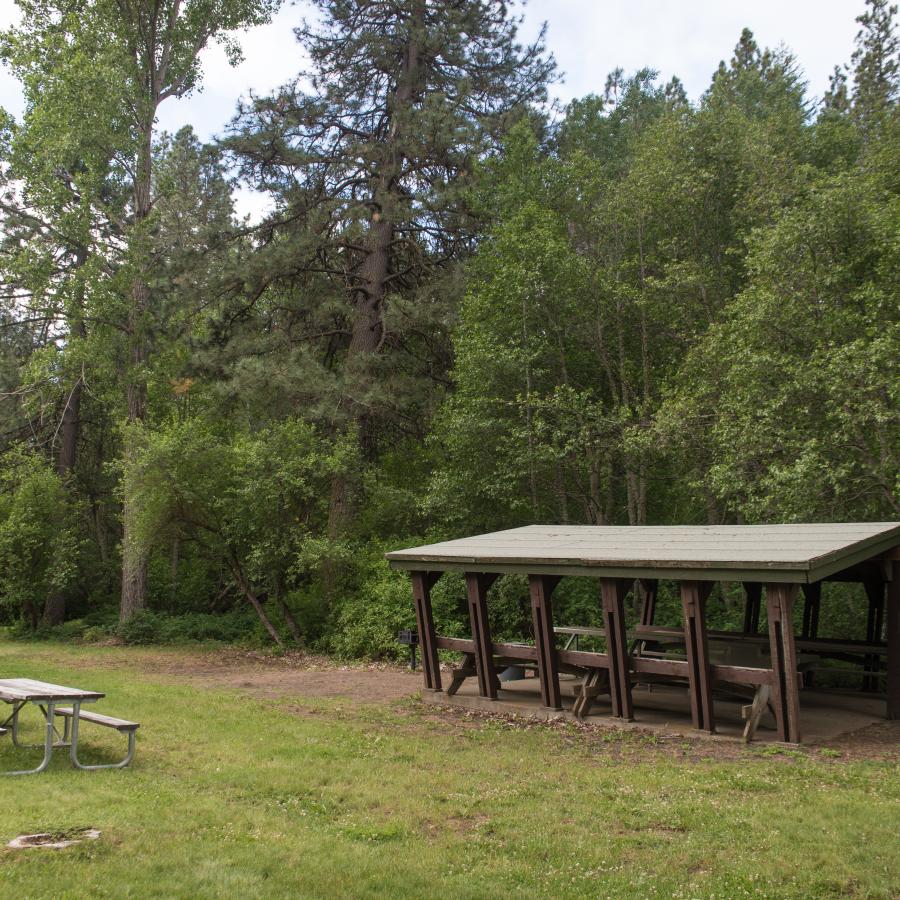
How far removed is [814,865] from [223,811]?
3.69 m

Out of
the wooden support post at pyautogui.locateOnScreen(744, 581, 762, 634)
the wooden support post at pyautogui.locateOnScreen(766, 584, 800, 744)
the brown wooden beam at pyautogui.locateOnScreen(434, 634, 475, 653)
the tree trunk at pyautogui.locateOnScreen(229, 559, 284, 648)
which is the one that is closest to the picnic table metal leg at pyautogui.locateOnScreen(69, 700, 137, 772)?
the brown wooden beam at pyautogui.locateOnScreen(434, 634, 475, 653)

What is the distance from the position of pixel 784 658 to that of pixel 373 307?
15.4 m

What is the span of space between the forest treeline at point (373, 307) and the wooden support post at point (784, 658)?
5560 millimetres

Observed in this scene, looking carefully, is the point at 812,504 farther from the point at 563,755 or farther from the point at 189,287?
the point at 189,287

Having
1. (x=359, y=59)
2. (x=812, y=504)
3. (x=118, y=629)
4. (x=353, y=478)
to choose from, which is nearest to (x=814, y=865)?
(x=812, y=504)

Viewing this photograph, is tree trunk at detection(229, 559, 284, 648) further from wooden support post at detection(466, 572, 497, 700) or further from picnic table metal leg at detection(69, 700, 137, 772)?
picnic table metal leg at detection(69, 700, 137, 772)

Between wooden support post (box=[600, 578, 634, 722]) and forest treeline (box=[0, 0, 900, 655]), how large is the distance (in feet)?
16.4

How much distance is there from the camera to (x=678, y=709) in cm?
1045

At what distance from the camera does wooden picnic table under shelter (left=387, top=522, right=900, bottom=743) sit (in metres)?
8.40

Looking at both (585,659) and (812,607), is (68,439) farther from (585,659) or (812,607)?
(812,607)

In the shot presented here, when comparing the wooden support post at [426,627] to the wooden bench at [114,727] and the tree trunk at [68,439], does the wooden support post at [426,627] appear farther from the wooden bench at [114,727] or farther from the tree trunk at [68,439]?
the tree trunk at [68,439]

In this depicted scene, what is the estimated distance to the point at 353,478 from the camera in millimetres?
19125

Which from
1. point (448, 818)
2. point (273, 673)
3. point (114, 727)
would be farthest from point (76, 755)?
point (273, 673)

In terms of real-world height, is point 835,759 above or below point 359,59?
below
